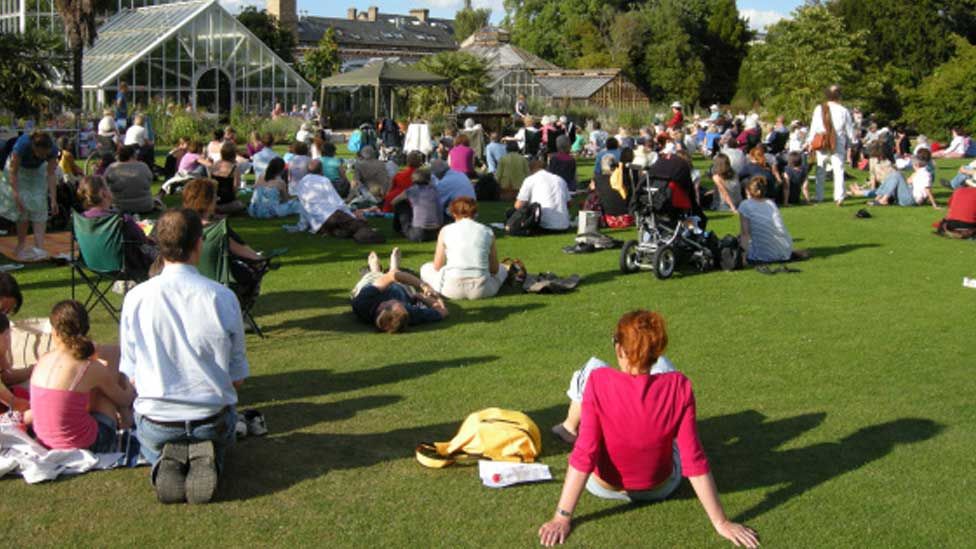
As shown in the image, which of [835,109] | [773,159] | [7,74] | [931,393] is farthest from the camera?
[7,74]

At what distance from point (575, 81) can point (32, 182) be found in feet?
164

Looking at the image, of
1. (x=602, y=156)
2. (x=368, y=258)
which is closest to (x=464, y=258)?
(x=368, y=258)

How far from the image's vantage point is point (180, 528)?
4652mm

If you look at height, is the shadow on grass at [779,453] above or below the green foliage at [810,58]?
below

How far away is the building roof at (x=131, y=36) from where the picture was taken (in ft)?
121

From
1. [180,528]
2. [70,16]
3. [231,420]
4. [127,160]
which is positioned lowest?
[180,528]

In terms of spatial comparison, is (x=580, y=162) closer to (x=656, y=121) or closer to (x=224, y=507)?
(x=656, y=121)

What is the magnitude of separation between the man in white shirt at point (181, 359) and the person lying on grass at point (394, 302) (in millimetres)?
3403

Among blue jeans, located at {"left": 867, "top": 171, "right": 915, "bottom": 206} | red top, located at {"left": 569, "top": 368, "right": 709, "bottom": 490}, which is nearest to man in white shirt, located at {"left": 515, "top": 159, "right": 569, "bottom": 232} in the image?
blue jeans, located at {"left": 867, "top": 171, "right": 915, "bottom": 206}

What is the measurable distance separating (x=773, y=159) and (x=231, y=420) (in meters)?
15.0

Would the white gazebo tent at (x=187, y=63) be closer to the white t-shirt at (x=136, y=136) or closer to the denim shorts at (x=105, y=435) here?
the white t-shirt at (x=136, y=136)

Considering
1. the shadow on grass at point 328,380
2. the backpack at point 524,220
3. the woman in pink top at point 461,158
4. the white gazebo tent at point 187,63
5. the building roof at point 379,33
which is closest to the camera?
the shadow on grass at point 328,380

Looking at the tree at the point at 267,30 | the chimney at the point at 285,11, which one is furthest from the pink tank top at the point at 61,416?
the chimney at the point at 285,11

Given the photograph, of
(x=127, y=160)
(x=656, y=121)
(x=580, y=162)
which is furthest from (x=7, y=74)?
(x=656, y=121)
